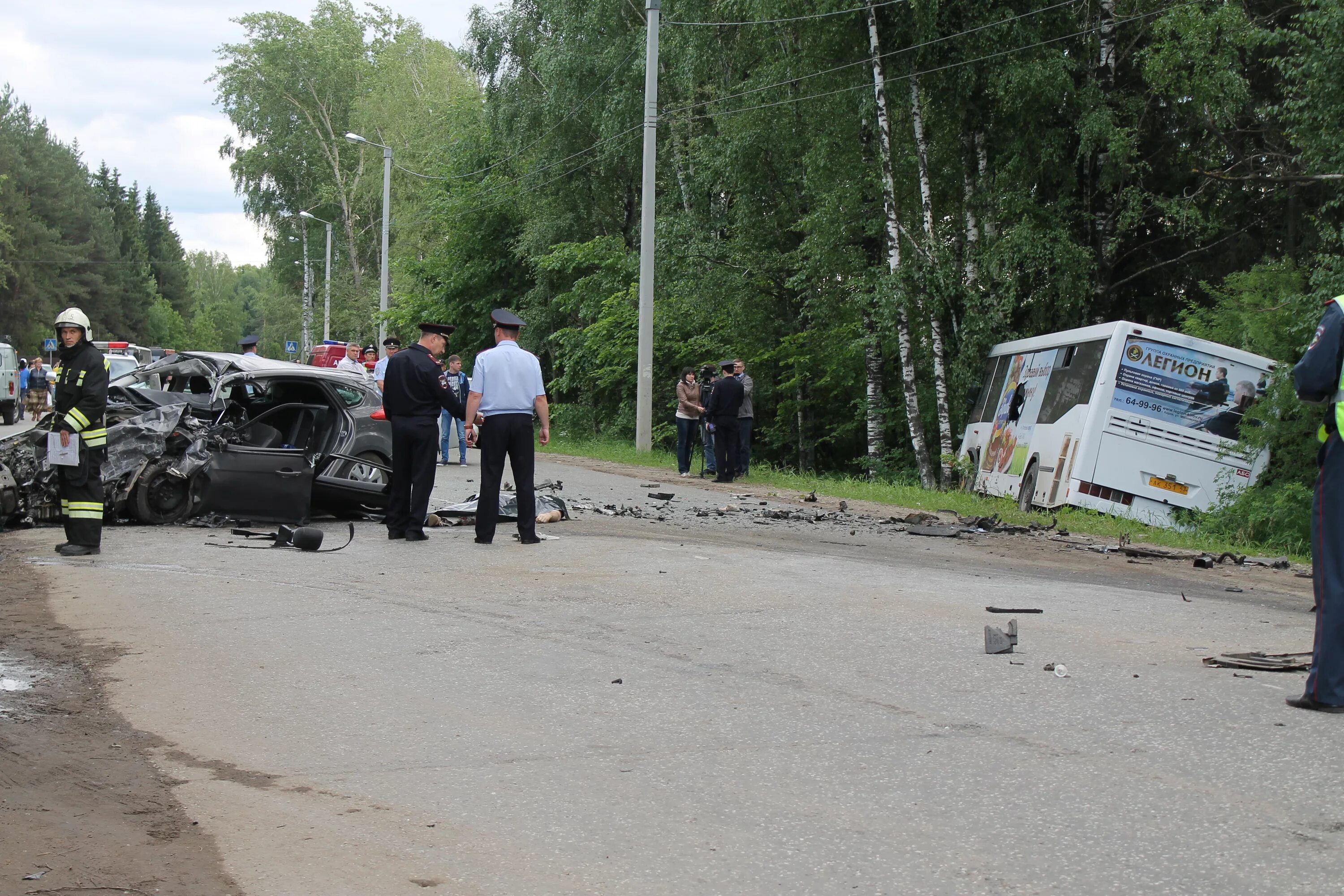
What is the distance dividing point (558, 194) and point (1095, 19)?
19.3 metres

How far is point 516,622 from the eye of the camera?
803 cm

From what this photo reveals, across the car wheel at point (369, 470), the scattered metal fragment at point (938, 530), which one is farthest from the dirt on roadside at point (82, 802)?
the scattered metal fragment at point (938, 530)

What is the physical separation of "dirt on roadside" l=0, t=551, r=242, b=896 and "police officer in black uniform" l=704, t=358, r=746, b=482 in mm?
14546

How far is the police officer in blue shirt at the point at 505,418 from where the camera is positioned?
11867mm

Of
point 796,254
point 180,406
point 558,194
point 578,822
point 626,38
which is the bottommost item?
point 578,822

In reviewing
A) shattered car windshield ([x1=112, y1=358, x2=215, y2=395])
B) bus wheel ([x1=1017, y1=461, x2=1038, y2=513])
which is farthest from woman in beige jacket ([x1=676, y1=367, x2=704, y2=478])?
shattered car windshield ([x1=112, y1=358, x2=215, y2=395])

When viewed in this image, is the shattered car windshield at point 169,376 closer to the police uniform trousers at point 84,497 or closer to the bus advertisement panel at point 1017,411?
the police uniform trousers at point 84,497

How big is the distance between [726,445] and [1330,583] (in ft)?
51.2

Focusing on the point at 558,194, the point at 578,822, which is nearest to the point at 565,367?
the point at 558,194

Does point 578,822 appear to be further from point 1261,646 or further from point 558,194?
point 558,194

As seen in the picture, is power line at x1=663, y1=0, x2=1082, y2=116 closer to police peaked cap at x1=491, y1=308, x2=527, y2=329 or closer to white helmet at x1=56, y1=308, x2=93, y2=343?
police peaked cap at x1=491, y1=308, x2=527, y2=329

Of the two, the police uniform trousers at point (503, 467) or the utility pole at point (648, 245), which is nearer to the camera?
the police uniform trousers at point (503, 467)

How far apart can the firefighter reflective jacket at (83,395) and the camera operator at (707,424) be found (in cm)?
1160

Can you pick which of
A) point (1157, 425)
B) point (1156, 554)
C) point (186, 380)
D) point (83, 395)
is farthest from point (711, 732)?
point (1157, 425)
